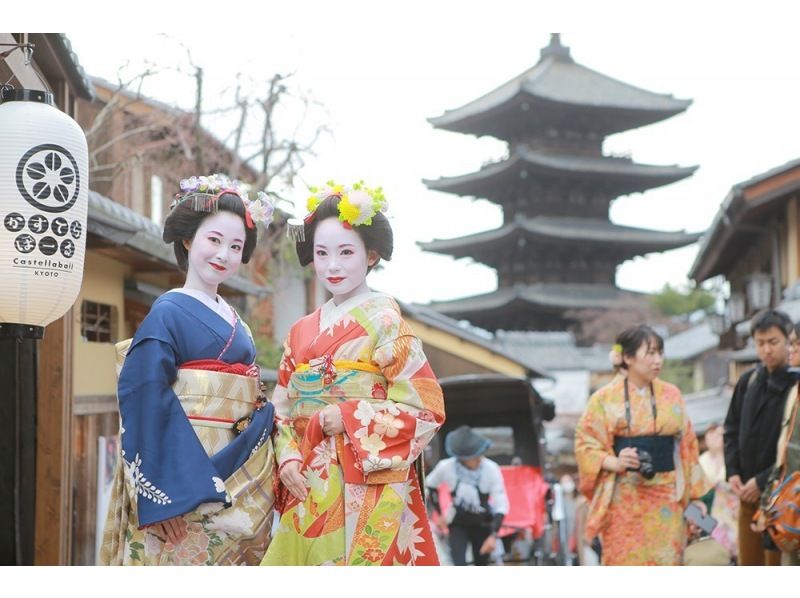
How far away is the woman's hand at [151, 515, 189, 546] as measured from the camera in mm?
3945

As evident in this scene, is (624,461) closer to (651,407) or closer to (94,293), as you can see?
(651,407)

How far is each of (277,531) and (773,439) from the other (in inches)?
120

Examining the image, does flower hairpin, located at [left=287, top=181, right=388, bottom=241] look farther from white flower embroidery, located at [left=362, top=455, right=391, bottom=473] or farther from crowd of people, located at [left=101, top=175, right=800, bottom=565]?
white flower embroidery, located at [left=362, top=455, right=391, bottom=473]

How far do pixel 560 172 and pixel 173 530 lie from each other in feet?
102

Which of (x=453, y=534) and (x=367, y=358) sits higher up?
(x=367, y=358)

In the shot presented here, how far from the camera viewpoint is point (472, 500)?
7.96 meters

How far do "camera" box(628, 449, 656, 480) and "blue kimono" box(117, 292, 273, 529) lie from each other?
2.51m

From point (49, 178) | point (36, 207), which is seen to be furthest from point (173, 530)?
point (49, 178)

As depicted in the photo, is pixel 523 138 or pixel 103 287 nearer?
pixel 103 287

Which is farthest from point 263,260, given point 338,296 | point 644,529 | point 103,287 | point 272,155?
point 338,296

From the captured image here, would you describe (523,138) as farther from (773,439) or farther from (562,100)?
(773,439)

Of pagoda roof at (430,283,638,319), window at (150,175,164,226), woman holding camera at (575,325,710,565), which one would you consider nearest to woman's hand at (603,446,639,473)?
woman holding camera at (575,325,710,565)

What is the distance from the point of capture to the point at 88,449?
328 inches

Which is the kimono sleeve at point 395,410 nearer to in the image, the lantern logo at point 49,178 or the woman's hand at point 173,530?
the woman's hand at point 173,530
